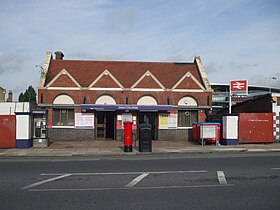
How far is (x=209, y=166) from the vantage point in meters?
12.6

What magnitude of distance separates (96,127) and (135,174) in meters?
16.9

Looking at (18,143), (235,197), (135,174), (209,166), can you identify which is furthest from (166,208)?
(18,143)

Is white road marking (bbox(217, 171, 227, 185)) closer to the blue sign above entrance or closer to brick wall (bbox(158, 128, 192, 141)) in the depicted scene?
the blue sign above entrance

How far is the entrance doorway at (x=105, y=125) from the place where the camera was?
27656mm

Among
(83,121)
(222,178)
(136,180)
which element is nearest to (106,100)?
(83,121)

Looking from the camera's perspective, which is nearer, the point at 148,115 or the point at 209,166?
the point at 209,166

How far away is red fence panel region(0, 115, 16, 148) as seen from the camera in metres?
20.6

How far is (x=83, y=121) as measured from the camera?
1059 inches

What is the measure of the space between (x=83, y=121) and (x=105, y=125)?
192cm

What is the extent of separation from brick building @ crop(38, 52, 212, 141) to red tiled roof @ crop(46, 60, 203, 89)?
11 cm

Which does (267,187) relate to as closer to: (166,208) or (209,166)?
(166,208)

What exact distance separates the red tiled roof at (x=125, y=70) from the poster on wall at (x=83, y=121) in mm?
2753

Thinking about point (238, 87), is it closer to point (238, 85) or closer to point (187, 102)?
point (238, 85)

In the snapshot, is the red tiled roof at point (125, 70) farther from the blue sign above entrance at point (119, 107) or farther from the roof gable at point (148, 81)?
the blue sign above entrance at point (119, 107)
